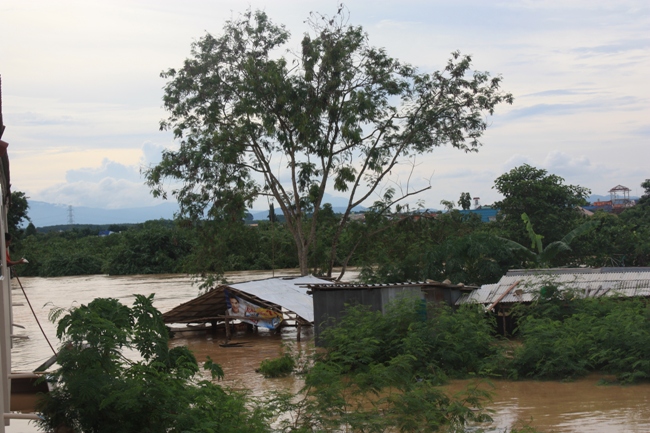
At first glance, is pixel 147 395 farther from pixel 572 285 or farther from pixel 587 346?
pixel 572 285

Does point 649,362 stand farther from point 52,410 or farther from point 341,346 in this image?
point 52,410

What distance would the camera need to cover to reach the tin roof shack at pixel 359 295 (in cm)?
1490

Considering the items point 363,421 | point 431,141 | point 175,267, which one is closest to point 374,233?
point 431,141

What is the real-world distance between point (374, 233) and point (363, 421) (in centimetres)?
1640

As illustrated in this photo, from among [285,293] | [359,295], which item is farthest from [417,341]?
[285,293]

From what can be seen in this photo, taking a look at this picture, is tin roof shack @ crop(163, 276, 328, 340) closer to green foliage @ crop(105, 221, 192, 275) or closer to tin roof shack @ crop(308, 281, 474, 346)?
tin roof shack @ crop(308, 281, 474, 346)

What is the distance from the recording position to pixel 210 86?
22.4 meters

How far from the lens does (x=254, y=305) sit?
17.3m

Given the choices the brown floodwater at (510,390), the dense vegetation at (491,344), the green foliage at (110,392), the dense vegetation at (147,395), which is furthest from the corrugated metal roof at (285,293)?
the green foliage at (110,392)

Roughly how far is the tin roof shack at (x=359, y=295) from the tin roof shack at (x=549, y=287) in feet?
2.73

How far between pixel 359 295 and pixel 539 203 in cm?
1299

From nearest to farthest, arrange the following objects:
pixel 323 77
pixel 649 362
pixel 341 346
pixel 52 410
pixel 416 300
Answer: pixel 52 410 → pixel 649 362 → pixel 341 346 → pixel 416 300 → pixel 323 77

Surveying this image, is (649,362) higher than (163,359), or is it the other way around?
(163,359)

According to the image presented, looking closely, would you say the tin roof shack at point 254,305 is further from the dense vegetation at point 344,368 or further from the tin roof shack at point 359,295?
the dense vegetation at point 344,368
